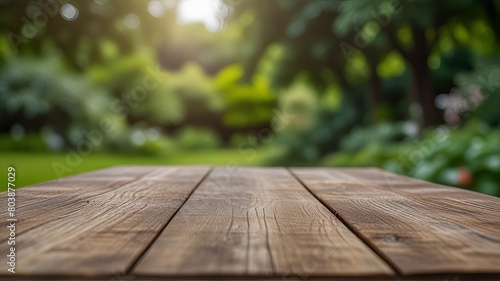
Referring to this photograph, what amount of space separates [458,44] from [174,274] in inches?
288

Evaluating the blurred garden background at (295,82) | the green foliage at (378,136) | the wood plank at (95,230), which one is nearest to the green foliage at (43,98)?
the blurred garden background at (295,82)

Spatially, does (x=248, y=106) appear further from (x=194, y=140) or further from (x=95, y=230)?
(x=95, y=230)

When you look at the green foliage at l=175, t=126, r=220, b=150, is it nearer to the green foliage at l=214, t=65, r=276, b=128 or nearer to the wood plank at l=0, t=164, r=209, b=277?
the green foliage at l=214, t=65, r=276, b=128

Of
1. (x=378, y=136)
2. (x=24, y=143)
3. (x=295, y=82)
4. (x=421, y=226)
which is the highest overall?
(x=295, y=82)

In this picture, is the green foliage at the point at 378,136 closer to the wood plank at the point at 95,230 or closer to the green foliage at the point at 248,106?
the wood plank at the point at 95,230

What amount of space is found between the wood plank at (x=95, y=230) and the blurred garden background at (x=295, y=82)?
2.41m

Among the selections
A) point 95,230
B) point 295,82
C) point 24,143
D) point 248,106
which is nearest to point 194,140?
point 248,106

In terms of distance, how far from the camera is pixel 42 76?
10.1 meters

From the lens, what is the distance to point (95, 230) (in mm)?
885

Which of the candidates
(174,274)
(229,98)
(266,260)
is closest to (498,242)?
(266,260)

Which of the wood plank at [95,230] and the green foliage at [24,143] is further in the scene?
the green foliage at [24,143]

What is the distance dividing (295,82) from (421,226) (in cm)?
703

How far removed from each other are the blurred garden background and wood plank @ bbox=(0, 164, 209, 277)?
2409mm

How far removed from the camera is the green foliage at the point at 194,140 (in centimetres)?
1457
